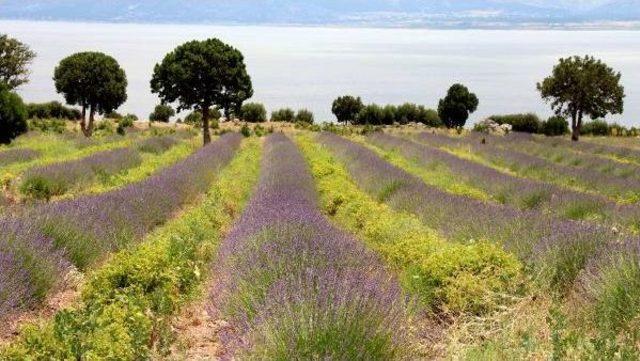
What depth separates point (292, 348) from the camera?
13.8 ft

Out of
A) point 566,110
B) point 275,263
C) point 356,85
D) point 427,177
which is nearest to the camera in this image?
point 275,263

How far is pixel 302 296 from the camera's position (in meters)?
4.98

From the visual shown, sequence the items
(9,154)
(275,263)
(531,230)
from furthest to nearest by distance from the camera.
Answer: (9,154) < (531,230) < (275,263)

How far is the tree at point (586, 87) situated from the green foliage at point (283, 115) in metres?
27.8

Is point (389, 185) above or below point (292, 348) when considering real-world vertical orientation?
below

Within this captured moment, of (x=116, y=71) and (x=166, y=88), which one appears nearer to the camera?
(x=166, y=88)

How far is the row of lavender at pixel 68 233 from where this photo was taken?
22.2 ft

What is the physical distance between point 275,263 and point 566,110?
1638 inches

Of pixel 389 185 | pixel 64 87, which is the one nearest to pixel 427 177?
pixel 389 185

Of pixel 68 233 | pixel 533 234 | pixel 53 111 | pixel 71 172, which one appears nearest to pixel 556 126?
pixel 53 111

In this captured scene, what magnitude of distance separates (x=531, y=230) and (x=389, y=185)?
7.06m

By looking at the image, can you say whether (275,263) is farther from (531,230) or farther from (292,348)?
(531,230)

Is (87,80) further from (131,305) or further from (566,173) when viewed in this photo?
(131,305)

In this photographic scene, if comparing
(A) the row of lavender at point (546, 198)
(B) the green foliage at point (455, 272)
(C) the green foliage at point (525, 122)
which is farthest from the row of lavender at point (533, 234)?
(C) the green foliage at point (525, 122)
